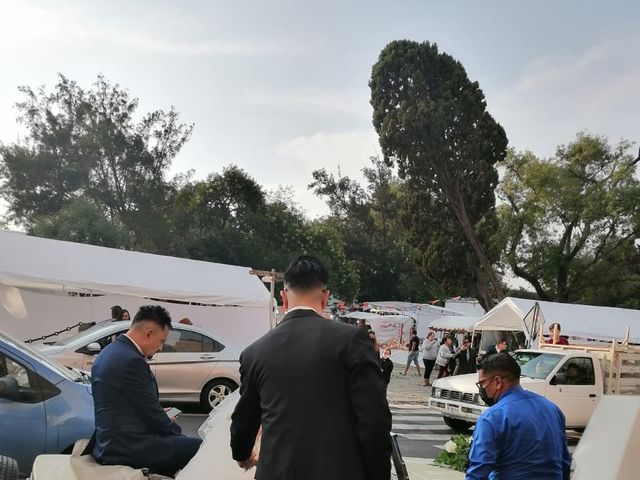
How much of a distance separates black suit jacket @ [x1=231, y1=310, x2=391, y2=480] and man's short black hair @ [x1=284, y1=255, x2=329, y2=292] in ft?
0.76

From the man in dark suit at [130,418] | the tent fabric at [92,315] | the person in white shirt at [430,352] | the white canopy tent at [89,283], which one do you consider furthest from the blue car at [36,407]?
the person in white shirt at [430,352]

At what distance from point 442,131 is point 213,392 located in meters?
19.8

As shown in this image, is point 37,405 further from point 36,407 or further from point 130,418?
point 130,418

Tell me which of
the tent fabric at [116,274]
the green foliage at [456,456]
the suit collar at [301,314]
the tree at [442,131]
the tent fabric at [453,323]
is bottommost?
the green foliage at [456,456]

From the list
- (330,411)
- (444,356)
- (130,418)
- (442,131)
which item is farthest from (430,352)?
(330,411)

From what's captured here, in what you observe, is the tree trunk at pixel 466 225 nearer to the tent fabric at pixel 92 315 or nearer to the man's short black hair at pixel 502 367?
the tent fabric at pixel 92 315

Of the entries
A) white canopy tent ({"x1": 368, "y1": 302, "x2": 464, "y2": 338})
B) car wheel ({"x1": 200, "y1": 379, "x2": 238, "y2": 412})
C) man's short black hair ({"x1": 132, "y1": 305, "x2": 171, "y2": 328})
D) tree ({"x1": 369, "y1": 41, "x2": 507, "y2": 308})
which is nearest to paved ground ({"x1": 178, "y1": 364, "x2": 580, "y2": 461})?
car wheel ({"x1": 200, "y1": 379, "x2": 238, "y2": 412})

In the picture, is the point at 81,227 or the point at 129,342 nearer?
the point at 129,342

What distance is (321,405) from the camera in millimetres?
2381

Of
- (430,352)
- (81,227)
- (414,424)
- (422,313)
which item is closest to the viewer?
(414,424)

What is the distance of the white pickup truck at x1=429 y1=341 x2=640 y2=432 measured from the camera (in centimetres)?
1190

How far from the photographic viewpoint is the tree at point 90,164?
131ft

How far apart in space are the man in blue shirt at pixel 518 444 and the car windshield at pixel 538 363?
30.8 feet

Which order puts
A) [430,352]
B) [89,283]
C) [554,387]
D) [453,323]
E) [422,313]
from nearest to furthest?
[554,387] < [89,283] < [430,352] < [453,323] < [422,313]
